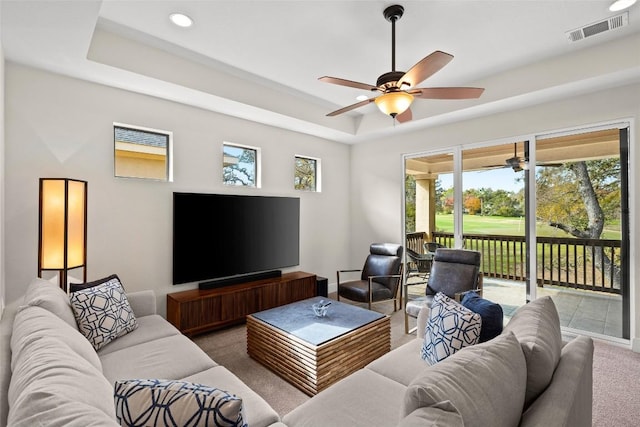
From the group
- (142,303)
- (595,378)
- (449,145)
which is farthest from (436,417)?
(449,145)

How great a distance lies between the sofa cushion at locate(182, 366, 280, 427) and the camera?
1.48 metres

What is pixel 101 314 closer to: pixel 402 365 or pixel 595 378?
pixel 402 365

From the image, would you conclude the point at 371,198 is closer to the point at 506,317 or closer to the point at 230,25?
the point at 506,317

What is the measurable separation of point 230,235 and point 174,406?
3250mm

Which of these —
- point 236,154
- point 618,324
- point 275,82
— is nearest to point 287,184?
point 236,154

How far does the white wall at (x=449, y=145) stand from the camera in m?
3.23

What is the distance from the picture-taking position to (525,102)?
371 cm

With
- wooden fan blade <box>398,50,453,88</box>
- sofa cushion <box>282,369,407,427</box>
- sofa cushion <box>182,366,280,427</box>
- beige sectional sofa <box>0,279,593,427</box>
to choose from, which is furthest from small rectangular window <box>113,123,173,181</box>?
sofa cushion <box>282,369,407,427</box>

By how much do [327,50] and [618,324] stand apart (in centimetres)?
416

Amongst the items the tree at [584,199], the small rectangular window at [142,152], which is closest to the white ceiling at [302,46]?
the small rectangular window at [142,152]

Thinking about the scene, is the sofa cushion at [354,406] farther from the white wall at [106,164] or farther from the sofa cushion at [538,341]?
the white wall at [106,164]

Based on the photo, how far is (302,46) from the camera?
3.07 meters

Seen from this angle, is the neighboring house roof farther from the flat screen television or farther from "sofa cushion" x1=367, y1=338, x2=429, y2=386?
"sofa cushion" x1=367, y1=338, x2=429, y2=386

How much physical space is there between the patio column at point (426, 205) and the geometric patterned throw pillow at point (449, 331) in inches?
119
